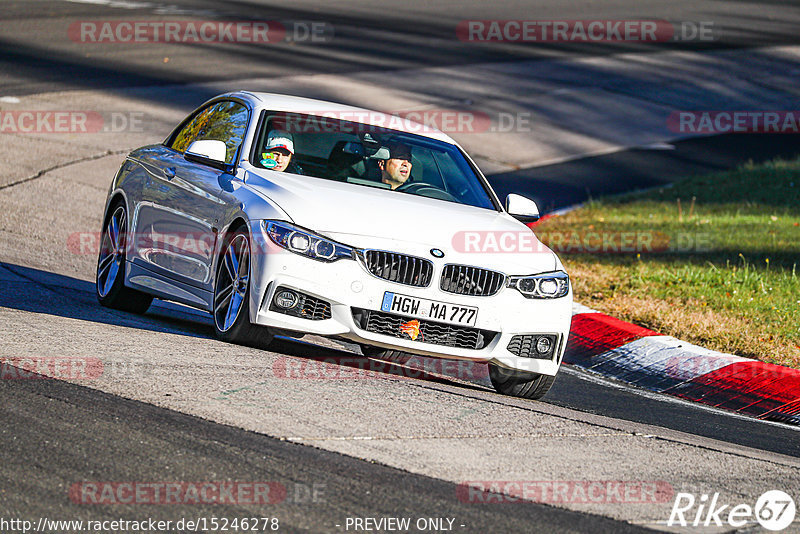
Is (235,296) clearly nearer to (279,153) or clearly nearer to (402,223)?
(402,223)

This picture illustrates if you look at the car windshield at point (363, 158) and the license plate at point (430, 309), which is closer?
the license plate at point (430, 309)

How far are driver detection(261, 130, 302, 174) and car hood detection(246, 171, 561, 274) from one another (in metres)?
0.18

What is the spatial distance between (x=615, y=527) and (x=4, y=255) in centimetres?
747

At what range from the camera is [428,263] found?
23.7 feet

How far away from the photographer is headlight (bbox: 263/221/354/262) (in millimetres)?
7102

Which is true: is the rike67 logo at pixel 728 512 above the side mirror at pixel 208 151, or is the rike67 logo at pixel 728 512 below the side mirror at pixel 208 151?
below

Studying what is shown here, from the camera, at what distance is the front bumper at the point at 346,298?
709 cm

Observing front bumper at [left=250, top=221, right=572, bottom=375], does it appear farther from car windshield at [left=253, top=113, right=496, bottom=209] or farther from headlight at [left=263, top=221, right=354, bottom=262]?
car windshield at [left=253, top=113, right=496, bottom=209]

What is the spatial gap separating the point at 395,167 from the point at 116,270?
2265mm

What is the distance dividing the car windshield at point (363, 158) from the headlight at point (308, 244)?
107 cm

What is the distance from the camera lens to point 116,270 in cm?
916

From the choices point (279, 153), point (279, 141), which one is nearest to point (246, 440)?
point (279, 153)

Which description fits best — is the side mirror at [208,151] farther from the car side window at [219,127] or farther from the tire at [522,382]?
the tire at [522,382]

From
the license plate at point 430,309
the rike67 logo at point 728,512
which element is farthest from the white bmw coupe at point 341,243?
the rike67 logo at point 728,512
